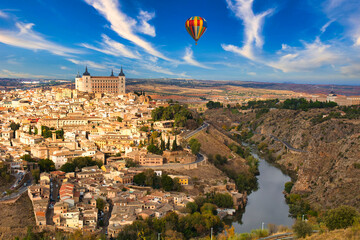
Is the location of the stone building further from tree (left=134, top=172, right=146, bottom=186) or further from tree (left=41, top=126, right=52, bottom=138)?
tree (left=134, top=172, right=146, bottom=186)

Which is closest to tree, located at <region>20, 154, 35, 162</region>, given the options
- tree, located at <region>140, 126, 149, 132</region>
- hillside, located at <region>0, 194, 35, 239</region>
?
hillside, located at <region>0, 194, 35, 239</region>

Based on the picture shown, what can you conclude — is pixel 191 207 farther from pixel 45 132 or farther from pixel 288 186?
pixel 45 132

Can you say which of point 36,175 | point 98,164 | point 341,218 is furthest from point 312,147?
point 36,175

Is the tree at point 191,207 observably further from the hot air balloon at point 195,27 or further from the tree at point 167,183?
the hot air balloon at point 195,27

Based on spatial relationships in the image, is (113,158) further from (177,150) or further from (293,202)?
(293,202)

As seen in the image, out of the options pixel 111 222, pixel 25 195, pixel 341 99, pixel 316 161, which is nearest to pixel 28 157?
pixel 25 195

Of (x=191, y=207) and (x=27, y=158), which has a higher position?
(x=27, y=158)
